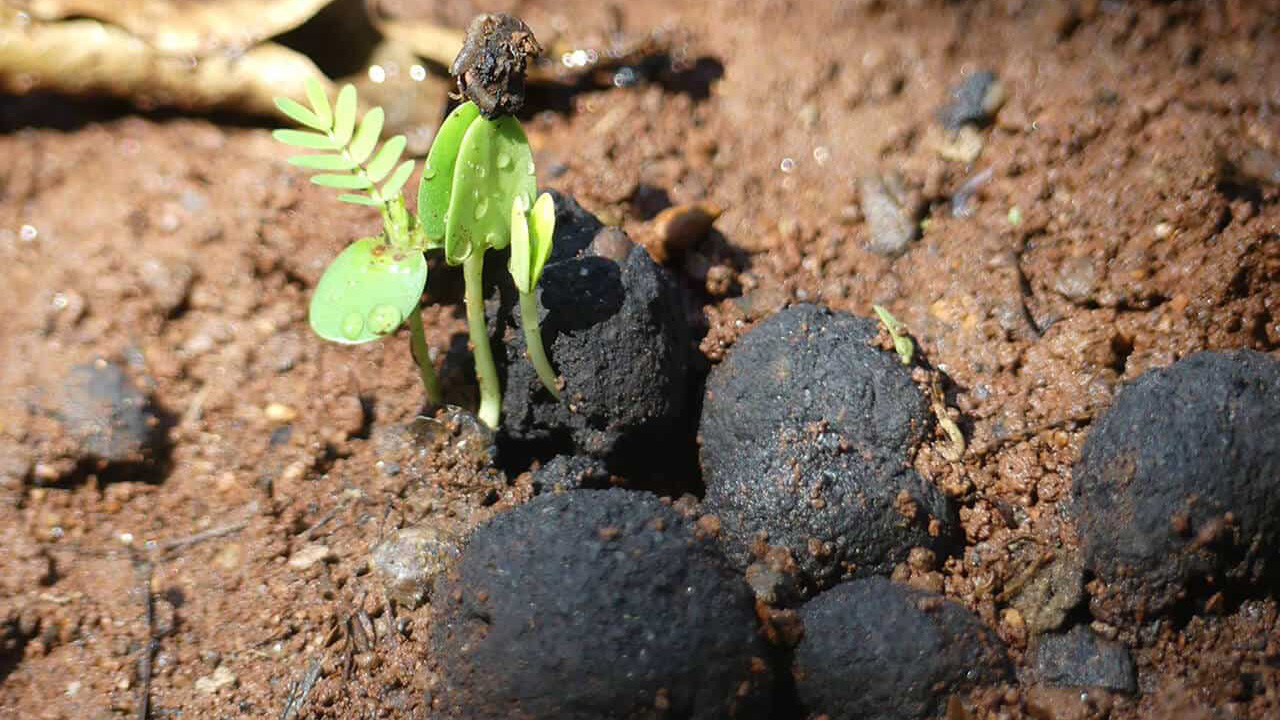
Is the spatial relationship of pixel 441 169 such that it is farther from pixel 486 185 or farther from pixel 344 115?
pixel 344 115

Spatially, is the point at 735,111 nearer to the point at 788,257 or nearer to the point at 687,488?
the point at 788,257

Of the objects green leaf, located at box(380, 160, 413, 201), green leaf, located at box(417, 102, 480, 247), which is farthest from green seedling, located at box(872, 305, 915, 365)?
green leaf, located at box(380, 160, 413, 201)

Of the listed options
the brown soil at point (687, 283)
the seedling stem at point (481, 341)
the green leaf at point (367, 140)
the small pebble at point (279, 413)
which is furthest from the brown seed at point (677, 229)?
the small pebble at point (279, 413)

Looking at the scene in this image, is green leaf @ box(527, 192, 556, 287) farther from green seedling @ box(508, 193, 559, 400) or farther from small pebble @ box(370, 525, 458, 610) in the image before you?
small pebble @ box(370, 525, 458, 610)

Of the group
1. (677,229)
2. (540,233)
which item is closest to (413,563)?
(540,233)

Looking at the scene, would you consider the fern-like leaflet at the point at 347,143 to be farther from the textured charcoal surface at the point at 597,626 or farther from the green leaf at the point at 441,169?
the textured charcoal surface at the point at 597,626
